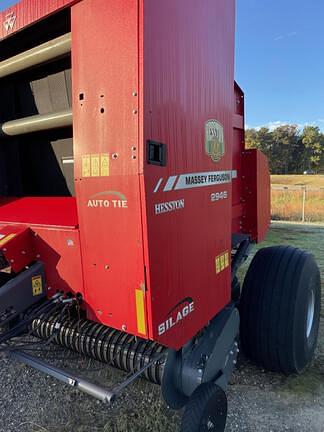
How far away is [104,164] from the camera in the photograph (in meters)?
1.51

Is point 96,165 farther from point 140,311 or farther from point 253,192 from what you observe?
point 253,192

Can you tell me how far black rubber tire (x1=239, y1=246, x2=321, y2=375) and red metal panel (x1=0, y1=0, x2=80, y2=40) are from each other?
236cm

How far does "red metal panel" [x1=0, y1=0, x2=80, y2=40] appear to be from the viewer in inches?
65.5

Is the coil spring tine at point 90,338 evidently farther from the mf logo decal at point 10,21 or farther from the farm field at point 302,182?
the farm field at point 302,182

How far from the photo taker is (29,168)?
2691 mm

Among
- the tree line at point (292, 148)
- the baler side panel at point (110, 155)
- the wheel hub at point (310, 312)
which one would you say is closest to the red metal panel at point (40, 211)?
the baler side panel at point (110, 155)

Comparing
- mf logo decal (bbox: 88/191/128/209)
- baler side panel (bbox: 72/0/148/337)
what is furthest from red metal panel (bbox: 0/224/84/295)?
mf logo decal (bbox: 88/191/128/209)

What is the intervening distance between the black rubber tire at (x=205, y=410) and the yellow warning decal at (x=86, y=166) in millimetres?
1274

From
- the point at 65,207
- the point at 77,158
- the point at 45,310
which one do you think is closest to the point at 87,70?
the point at 77,158

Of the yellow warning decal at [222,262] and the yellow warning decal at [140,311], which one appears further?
the yellow warning decal at [222,262]

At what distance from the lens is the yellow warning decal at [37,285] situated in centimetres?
189

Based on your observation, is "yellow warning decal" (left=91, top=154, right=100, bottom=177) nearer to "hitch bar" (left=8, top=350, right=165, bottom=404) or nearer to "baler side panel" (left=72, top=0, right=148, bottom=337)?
"baler side panel" (left=72, top=0, right=148, bottom=337)

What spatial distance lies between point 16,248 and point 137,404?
4.74 ft

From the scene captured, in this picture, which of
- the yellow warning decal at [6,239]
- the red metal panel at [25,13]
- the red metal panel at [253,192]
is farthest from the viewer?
the red metal panel at [253,192]
